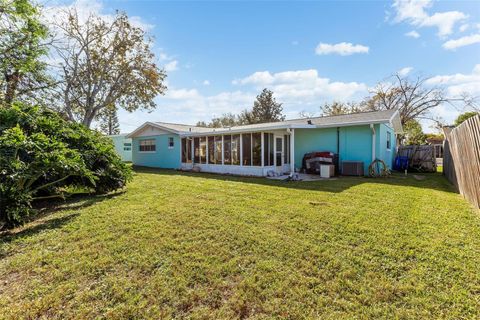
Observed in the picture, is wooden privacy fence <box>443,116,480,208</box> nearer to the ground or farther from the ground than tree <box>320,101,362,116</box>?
nearer to the ground

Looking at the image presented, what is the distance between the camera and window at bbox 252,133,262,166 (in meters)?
11.2

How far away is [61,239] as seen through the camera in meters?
4.09

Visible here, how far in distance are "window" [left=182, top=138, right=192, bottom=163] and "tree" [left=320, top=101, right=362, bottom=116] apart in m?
21.1

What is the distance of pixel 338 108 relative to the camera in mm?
30188

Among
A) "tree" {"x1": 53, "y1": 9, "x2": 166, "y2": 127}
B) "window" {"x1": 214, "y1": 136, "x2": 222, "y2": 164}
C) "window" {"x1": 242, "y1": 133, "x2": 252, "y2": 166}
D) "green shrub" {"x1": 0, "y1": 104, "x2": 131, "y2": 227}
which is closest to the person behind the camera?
"green shrub" {"x1": 0, "y1": 104, "x2": 131, "y2": 227}

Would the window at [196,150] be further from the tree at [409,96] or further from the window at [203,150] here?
the tree at [409,96]

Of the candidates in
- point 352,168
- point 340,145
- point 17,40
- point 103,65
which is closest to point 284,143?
point 340,145

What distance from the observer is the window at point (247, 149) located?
11.6 metres

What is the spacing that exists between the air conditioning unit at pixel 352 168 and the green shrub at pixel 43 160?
9.24 m

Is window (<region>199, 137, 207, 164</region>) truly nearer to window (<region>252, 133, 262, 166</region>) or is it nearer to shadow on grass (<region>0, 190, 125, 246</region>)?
window (<region>252, 133, 262, 166</region>)

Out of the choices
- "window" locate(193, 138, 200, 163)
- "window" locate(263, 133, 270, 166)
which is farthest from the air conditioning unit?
"window" locate(193, 138, 200, 163)

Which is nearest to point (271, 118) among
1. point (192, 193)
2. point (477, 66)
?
point (477, 66)

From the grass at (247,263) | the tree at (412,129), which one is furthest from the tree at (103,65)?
the tree at (412,129)

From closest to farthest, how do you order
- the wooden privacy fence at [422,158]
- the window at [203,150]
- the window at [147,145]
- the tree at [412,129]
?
1. the wooden privacy fence at [422,158]
2. the window at [203,150]
3. the window at [147,145]
4. the tree at [412,129]
